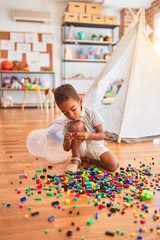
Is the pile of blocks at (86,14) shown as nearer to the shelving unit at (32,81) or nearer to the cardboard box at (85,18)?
the cardboard box at (85,18)

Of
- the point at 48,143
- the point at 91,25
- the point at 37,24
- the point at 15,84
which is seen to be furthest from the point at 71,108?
the point at 37,24

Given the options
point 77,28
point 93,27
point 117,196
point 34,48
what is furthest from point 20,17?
point 117,196

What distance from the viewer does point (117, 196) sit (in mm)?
1118

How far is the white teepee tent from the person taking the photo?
2.25 m

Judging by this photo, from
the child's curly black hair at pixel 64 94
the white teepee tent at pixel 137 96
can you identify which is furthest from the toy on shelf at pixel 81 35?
the child's curly black hair at pixel 64 94

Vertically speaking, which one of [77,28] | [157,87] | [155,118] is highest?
[77,28]

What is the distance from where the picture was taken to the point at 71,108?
1.36 m

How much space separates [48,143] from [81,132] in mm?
484

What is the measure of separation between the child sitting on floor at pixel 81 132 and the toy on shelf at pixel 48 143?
152 mm

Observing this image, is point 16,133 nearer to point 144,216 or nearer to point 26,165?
point 26,165

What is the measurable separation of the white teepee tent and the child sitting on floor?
666 mm

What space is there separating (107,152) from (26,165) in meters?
0.51

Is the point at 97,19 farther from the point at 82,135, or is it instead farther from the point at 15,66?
the point at 82,135

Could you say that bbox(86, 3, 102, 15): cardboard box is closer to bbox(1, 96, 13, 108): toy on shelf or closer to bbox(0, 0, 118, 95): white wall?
bbox(0, 0, 118, 95): white wall
